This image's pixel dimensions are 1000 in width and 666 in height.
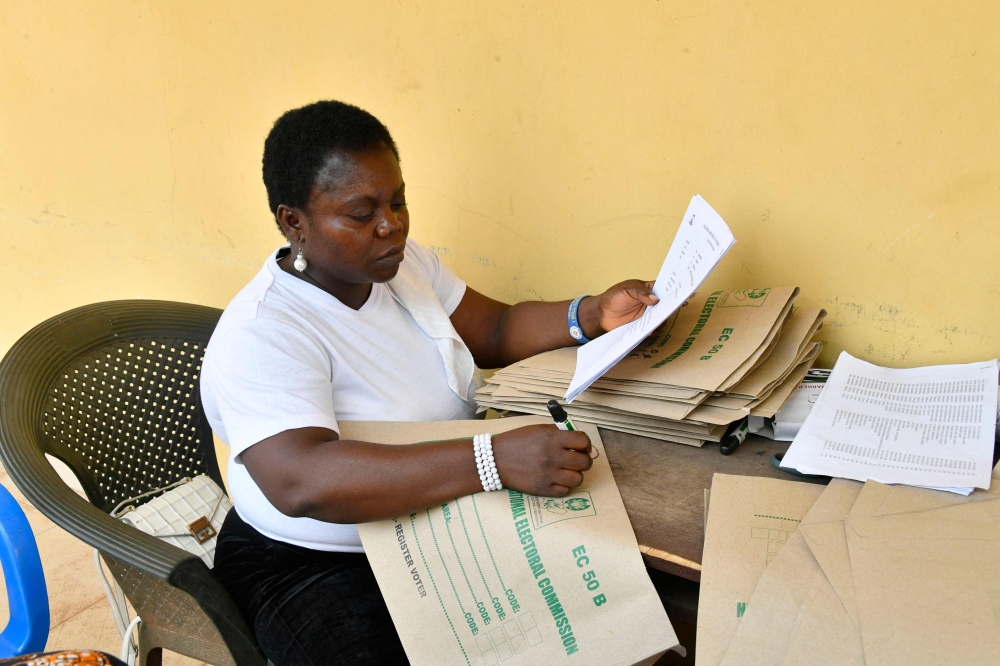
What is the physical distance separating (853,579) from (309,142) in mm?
1027

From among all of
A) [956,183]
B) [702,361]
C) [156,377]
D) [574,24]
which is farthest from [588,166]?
[156,377]

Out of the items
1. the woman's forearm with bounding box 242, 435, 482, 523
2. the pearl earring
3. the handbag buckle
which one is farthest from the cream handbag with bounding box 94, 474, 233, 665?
the pearl earring

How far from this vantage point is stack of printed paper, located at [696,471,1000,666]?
736mm

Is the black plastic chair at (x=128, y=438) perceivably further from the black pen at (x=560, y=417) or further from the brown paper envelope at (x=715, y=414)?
the brown paper envelope at (x=715, y=414)

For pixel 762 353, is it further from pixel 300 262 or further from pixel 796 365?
pixel 300 262

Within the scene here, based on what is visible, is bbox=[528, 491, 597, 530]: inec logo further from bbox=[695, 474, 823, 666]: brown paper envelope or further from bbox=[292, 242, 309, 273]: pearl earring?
bbox=[292, 242, 309, 273]: pearl earring

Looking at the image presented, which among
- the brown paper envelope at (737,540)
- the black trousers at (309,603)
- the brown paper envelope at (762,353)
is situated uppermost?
the brown paper envelope at (762,353)

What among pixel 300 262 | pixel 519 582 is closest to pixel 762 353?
pixel 519 582

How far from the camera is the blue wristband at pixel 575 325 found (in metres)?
1.51

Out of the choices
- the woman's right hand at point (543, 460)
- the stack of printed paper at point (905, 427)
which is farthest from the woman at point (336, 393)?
the stack of printed paper at point (905, 427)

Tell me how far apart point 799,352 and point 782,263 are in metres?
0.22

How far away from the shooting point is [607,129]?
1.52 metres

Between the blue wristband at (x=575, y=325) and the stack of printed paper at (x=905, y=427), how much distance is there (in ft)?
1.55

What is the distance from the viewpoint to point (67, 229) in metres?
2.88
